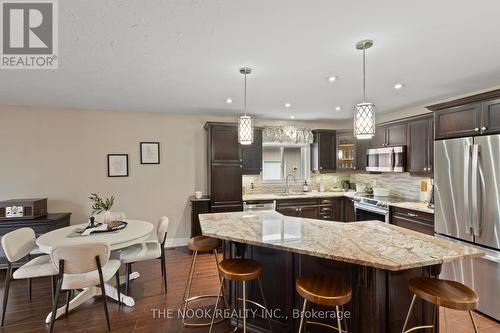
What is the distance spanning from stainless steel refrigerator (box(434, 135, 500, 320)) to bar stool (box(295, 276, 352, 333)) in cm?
184

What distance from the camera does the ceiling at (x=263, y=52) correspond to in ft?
5.56

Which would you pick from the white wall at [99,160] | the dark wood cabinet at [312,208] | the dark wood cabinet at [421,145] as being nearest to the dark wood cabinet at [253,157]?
the white wall at [99,160]

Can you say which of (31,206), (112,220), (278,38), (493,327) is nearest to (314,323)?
(493,327)

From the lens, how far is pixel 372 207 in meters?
4.44

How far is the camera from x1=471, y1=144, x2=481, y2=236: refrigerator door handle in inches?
103

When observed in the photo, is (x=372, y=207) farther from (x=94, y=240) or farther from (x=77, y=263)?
(x=77, y=263)

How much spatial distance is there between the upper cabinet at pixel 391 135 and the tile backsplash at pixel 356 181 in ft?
2.17

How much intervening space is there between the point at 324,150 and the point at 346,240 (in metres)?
3.83

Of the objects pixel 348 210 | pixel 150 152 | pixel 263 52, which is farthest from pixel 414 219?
pixel 150 152

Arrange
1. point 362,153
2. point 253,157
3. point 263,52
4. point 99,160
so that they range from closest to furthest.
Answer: point 263,52, point 99,160, point 253,157, point 362,153

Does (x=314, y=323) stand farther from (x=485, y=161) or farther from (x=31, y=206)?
(x=31, y=206)

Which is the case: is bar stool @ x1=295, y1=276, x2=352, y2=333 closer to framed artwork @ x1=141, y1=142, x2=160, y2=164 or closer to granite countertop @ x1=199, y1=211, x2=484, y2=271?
granite countertop @ x1=199, y1=211, x2=484, y2=271

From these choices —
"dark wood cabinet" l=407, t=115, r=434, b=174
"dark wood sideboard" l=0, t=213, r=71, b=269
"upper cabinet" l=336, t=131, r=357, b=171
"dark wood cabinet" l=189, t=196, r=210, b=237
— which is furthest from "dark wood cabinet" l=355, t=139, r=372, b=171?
"dark wood sideboard" l=0, t=213, r=71, b=269

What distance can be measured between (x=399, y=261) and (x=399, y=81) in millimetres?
2401
